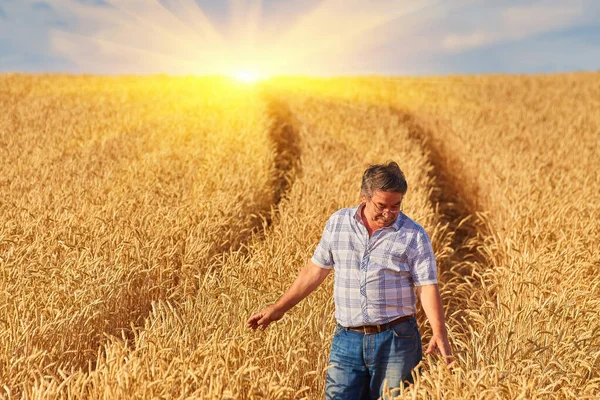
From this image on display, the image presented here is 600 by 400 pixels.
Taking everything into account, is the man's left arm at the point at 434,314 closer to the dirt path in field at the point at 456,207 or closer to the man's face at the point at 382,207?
the man's face at the point at 382,207

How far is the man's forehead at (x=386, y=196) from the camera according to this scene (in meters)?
2.86

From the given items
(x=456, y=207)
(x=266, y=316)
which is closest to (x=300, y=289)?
(x=266, y=316)

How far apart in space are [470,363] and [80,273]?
3005 mm

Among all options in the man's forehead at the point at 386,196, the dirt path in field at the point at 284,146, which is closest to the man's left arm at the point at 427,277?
the man's forehead at the point at 386,196

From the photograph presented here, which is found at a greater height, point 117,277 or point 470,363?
point 117,277

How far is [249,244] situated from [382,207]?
3.57 m

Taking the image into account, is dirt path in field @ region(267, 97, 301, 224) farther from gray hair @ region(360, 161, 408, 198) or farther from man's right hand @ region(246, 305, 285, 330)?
gray hair @ region(360, 161, 408, 198)

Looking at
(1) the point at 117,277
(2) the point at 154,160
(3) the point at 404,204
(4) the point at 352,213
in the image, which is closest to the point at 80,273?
(1) the point at 117,277

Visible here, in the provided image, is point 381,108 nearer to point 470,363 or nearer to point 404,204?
point 404,204

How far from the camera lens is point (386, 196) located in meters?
2.86

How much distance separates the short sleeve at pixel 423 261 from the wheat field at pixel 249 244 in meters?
0.46

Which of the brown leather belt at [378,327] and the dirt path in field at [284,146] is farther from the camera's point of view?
the dirt path in field at [284,146]

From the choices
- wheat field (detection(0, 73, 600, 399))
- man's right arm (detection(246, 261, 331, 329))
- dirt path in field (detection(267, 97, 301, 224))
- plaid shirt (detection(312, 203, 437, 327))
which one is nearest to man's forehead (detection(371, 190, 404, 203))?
plaid shirt (detection(312, 203, 437, 327))

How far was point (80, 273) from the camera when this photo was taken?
4.52 m
